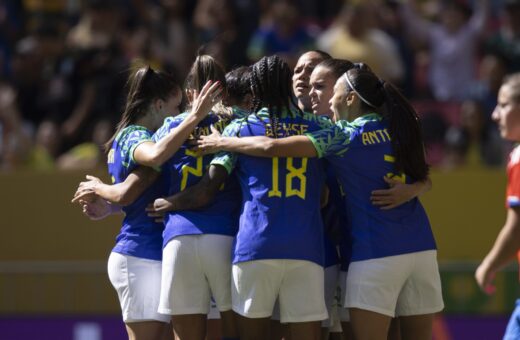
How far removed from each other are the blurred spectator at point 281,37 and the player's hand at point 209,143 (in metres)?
6.12

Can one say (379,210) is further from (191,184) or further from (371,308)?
(191,184)

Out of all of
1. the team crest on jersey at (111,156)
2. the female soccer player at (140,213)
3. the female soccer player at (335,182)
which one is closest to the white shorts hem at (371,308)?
the female soccer player at (335,182)

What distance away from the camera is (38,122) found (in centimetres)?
1288

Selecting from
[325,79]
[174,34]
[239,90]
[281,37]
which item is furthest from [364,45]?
[239,90]

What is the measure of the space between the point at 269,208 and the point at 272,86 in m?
0.72

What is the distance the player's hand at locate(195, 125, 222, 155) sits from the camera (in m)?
6.43

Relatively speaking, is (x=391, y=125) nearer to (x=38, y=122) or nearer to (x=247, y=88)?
(x=247, y=88)

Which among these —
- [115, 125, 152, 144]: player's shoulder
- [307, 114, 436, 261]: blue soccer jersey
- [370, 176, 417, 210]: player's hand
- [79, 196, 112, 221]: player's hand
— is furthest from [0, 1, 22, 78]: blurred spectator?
[370, 176, 417, 210]: player's hand

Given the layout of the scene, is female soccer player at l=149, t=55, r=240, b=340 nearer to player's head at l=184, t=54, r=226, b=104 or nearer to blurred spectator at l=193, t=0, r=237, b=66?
player's head at l=184, t=54, r=226, b=104

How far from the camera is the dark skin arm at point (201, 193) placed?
6.45m

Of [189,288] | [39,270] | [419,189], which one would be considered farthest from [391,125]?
[39,270]

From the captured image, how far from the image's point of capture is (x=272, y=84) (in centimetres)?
652

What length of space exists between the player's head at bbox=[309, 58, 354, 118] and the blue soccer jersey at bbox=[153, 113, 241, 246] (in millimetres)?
613

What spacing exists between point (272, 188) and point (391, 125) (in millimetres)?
824
